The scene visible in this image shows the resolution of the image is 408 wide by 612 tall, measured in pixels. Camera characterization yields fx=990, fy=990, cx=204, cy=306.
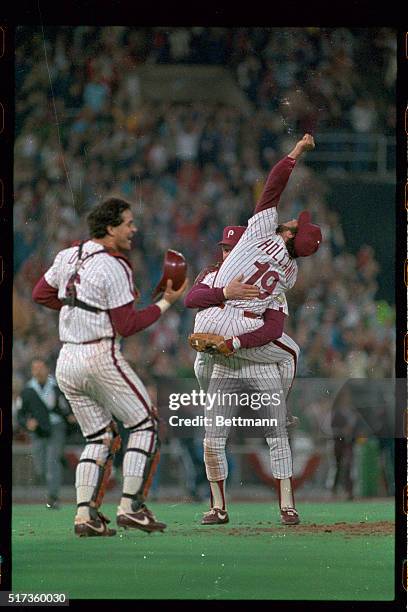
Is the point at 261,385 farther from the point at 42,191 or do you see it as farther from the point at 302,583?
the point at 42,191

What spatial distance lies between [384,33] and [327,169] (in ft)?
2.57

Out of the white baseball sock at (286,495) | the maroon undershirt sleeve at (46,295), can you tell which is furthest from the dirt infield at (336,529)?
the maroon undershirt sleeve at (46,295)

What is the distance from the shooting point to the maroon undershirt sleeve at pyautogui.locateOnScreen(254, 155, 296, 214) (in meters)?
5.32

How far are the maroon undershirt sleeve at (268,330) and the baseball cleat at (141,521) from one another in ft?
3.43

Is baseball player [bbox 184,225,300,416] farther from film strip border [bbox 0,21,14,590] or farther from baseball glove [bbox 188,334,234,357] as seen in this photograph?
film strip border [bbox 0,21,14,590]

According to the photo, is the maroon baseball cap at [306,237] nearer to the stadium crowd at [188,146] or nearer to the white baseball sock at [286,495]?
the stadium crowd at [188,146]

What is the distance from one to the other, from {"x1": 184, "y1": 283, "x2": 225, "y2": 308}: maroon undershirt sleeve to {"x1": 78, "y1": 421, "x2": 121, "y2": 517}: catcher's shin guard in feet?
2.57

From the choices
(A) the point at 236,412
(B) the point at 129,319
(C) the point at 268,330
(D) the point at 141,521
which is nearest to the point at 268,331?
(C) the point at 268,330

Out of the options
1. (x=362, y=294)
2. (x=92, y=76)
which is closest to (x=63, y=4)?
(x=92, y=76)

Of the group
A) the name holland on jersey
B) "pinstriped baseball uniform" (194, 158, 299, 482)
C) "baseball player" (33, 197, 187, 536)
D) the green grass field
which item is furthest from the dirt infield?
the name holland on jersey

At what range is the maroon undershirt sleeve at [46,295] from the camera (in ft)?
17.5

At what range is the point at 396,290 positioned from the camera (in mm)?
5293

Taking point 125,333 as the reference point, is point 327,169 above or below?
above

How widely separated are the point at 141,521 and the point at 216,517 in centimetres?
41
